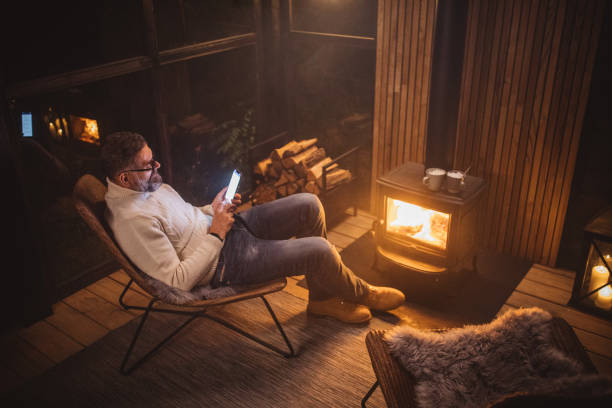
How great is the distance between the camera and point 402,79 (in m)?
3.71

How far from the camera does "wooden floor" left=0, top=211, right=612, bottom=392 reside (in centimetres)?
288

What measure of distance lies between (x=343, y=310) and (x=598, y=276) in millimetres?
1490

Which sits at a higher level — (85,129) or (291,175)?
(85,129)

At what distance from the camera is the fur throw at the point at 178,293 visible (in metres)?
2.54

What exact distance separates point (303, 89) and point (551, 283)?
241cm

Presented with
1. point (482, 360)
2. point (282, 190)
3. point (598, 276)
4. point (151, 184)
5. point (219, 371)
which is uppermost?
point (151, 184)

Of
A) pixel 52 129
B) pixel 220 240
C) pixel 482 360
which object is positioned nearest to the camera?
pixel 482 360

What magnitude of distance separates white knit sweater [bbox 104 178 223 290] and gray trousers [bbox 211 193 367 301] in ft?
0.53

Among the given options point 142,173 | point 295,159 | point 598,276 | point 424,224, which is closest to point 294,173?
point 295,159

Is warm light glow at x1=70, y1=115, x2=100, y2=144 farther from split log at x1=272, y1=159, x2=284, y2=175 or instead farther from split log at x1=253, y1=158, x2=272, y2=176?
split log at x1=272, y1=159, x2=284, y2=175

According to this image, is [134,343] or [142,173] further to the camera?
[134,343]

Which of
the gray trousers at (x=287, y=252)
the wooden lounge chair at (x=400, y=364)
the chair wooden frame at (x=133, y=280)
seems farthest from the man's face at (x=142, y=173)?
the wooden lounge chair at (x=400, y=364)

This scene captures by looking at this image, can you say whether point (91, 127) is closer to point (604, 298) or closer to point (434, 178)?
point (434, 178)

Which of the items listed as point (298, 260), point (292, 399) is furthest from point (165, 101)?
point (292, 399)
